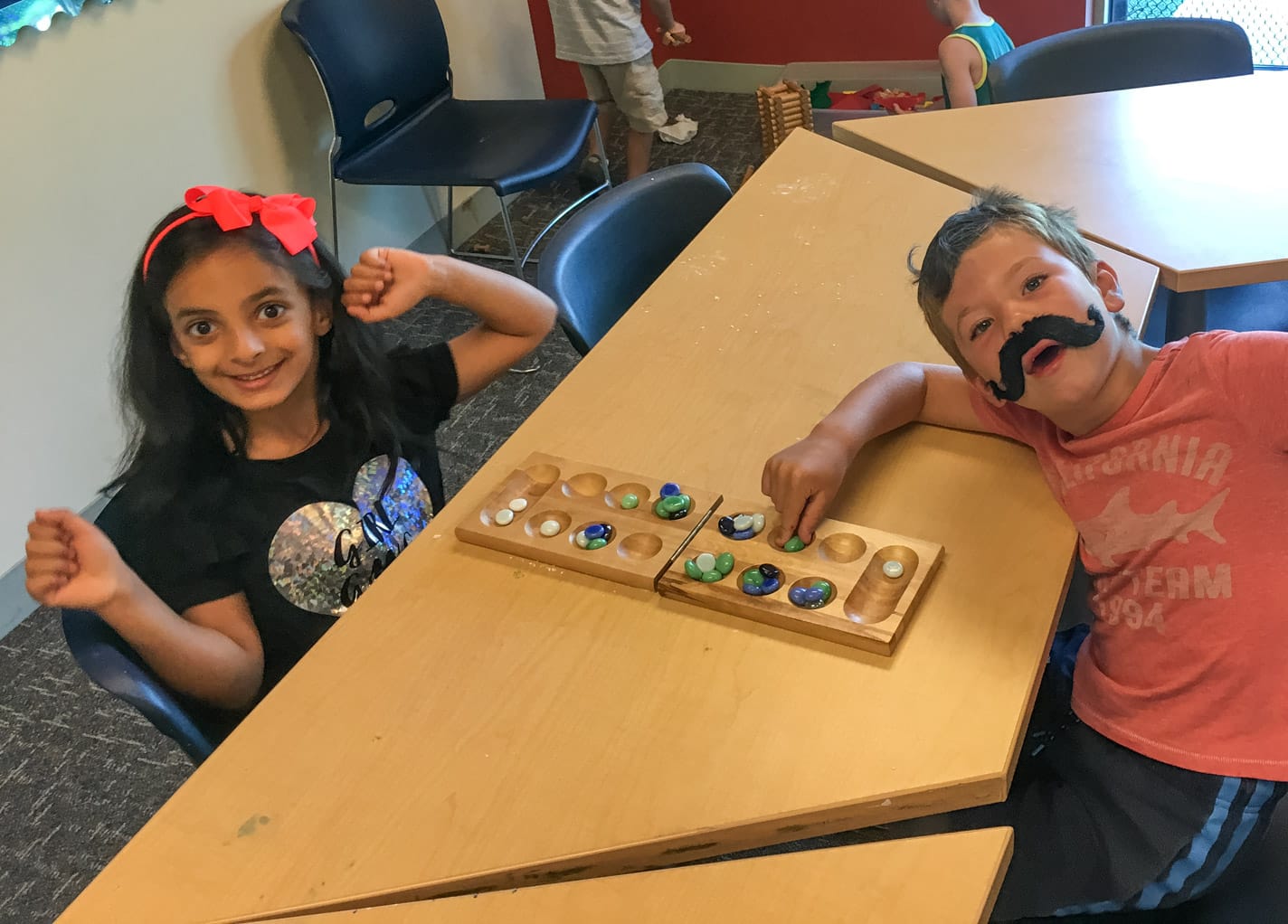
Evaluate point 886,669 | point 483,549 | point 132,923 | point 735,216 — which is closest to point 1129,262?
point 735,216

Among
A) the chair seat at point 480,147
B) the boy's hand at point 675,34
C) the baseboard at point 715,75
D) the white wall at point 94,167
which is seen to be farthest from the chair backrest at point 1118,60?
the baseboard at point 715,75

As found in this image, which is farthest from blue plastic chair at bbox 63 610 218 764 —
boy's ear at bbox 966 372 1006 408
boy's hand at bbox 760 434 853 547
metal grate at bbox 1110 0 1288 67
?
metal grate at bbox 1110 0 1288 67

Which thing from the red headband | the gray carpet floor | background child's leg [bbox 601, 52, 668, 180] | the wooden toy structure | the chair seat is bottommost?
the gray carpet floor

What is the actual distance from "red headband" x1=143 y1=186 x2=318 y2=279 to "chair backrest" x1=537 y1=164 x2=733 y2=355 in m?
0.33

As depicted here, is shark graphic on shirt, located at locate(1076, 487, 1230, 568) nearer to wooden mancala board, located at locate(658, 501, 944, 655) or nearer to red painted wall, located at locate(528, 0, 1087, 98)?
wooden mancala board, located at locate(658, 501, 944, 655)

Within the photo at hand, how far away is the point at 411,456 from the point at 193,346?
0.99 feet

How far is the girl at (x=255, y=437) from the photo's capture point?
1.18 m

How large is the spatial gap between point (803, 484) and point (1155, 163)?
3.31ft

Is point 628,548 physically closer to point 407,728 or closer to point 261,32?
point 407,728

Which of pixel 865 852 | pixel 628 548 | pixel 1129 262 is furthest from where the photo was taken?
pixel 1129 262

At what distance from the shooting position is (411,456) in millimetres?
1410

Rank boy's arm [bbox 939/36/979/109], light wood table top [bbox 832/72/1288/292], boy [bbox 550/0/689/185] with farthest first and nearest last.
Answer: boy [bbox 550/0/689/185]
boy's arm [bbox 939/36/979/109]
light wood table top [bbox 832/72/1288/292]

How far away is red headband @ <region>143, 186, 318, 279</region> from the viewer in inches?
47.8

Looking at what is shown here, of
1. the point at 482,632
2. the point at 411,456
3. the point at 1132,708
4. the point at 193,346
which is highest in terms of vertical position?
the point at 193,346
